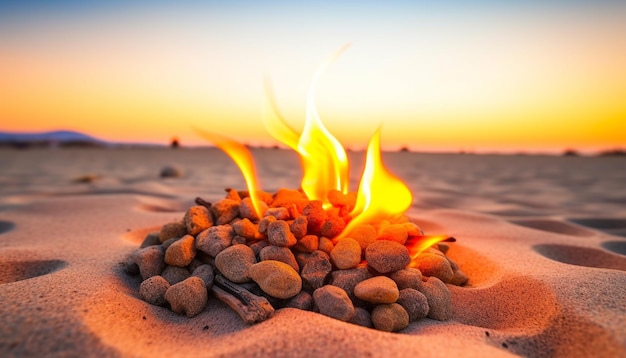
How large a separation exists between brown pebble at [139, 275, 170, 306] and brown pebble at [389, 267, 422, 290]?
1162 mm

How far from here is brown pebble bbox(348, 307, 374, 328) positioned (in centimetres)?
174

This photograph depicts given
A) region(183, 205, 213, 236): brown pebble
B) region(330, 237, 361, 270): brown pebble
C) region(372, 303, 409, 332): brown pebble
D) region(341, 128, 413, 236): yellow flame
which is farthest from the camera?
region(341, 128, 413, 236): yellow flame

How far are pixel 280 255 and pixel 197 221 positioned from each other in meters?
0.67

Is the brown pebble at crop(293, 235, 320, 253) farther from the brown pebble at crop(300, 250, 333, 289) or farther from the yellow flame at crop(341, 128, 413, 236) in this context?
the yellow flame at crop(341, 128, 413, 236)

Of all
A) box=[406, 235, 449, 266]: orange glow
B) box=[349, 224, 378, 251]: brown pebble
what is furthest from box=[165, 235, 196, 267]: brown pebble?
box=[406, 235, 449, 266]: orange glow

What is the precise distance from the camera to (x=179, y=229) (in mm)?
2482

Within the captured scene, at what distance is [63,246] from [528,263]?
318 cm

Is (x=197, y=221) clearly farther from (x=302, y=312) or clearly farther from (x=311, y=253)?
(x=302, y=312)

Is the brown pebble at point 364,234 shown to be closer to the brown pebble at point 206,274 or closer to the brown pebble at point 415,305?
the brown pebble at point 415,305

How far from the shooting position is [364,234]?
222 centimetres

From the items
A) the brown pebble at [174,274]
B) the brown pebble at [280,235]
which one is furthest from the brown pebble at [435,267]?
the brown pebble at [174,274]

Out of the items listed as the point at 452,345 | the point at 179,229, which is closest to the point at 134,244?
the point at 179,229

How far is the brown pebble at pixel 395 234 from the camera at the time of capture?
2.25 m

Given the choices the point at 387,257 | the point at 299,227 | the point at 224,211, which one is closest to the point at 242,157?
the point at 224,211
